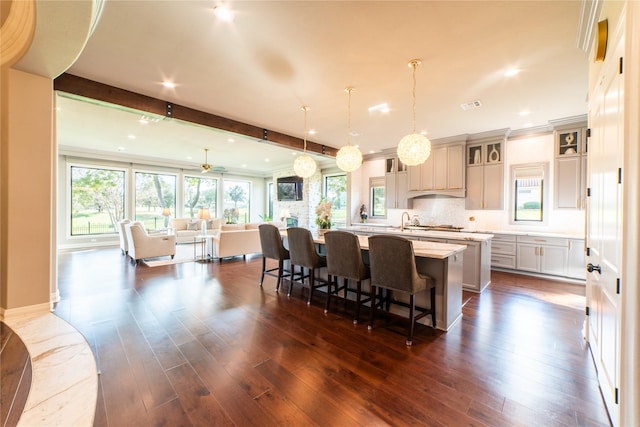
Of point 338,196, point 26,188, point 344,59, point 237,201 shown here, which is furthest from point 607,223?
point 237,201

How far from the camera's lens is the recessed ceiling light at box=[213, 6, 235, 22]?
2.05m

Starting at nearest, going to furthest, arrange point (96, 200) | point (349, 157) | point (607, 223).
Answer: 1. point (607, 223)
2. point (349, 157)
3. point (96, 200)

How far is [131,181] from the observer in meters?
8.34

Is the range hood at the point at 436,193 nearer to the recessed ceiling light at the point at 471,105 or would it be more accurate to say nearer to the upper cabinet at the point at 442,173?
the upper cabinet at the point at 442,173

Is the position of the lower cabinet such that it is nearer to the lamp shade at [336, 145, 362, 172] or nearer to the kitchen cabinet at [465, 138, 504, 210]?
the kitchen cabinet at [465, 138, 504, 210]

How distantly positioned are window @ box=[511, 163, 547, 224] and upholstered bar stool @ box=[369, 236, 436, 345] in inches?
157

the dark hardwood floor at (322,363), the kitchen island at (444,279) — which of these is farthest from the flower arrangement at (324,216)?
the dark hardwood floor at (322,363)

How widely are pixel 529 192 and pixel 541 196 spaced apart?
8.2 inches

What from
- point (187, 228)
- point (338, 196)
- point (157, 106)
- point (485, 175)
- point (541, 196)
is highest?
point (157, 106)

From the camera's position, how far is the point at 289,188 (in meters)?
10.0

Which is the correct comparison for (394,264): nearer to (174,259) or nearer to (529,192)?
(529,192)

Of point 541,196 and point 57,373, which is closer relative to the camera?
point 57,373

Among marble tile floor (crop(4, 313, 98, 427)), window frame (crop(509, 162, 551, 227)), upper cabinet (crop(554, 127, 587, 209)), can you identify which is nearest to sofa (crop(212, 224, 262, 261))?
marble tile floor (crop(4, 313, 98, 427))

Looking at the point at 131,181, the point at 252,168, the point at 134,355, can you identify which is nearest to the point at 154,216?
the point at 131,181
